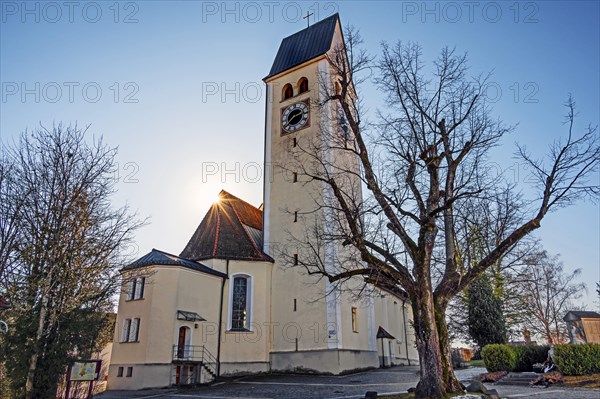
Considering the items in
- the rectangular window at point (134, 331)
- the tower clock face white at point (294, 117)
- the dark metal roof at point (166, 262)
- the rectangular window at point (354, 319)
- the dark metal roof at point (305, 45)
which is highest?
the dark metal roof at point (305, 45)

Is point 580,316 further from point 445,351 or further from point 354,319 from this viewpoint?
point 445,351

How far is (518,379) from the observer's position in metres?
16.6

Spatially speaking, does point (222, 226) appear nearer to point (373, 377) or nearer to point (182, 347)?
point (182, 347)

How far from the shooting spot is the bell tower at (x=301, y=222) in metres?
23.1

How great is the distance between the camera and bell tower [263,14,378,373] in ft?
75.7

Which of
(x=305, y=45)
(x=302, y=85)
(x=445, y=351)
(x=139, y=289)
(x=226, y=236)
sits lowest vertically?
(x=445, y=351)

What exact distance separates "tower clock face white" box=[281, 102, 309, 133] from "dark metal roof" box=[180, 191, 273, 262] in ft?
21.9

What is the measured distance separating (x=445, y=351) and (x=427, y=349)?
0.88 metres

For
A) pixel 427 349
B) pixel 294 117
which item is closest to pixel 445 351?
pixel 427 349

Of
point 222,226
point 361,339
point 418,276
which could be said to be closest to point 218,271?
point 222,226

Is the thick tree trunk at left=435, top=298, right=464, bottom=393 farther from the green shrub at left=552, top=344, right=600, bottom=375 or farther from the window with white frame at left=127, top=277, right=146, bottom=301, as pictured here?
the window with white frame at left=127, top=277, right=146, bottom=301

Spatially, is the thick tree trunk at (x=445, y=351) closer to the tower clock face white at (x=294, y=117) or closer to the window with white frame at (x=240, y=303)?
the window with white frame at (x=240, y=303)

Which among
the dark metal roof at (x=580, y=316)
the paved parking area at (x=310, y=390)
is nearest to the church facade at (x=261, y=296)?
the paved parking area at (x=310, y=390)

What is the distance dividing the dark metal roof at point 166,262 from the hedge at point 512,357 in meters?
14.1
